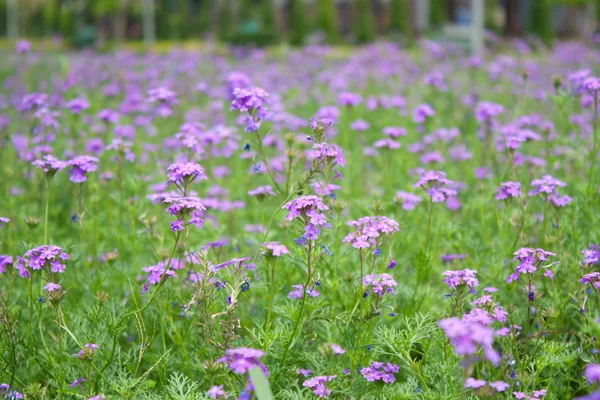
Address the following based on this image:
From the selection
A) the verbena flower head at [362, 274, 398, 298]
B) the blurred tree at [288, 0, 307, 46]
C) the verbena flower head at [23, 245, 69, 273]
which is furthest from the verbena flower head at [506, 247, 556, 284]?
the blurred tree at [288, 0, 307, 46]

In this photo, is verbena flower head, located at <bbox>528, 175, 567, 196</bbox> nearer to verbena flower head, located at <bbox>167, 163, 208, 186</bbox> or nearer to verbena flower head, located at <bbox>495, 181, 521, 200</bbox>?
verbena flower head, located at <bbox>495, 181, 521, 200</bbox>

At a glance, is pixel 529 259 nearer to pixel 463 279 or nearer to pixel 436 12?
pixel 463 279

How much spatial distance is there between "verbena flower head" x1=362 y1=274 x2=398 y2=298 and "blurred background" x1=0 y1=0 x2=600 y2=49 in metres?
16.4

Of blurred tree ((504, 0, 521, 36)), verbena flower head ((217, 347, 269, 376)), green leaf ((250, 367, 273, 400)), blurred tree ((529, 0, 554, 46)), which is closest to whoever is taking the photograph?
green leaf ((250, 367, 273, 400))

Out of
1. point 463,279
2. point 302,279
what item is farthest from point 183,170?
point 463,279

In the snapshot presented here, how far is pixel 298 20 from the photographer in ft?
83.6

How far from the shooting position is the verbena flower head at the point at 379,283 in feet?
8.32

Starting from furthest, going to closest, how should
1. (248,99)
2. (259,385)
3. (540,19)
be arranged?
(540,19)
(248,99)
(259,385)

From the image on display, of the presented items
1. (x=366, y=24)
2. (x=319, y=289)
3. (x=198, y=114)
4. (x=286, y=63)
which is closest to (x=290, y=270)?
→ (x=319, y=289)

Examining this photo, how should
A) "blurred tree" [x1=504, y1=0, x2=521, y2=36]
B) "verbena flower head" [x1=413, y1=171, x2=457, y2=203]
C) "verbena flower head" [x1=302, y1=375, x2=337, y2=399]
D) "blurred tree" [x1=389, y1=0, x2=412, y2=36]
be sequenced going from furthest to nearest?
"blurred tree" [x1=504, y1=0, x2=521, y2=36] < "blurred tree" [x1=389, y1=0, x2=412, y2=36] < "verbena flower head" [x1=413, y1=171, x2=457, y2=203] < "verbena flower head" [x1=302, y1=375, x2=337, y2=399]

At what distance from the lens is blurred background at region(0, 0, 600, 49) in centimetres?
2486

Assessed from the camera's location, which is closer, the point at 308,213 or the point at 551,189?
the point at 308,213

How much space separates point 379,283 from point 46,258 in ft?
4.52

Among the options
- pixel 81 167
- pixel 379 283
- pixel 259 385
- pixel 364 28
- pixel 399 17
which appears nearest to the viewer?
pixel 259 385
